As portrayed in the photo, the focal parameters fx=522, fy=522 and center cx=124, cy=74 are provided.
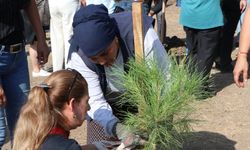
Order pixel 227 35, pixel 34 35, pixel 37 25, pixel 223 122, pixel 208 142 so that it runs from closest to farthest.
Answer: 1. pixel 37 25
2. pixel 208 142
3. pixel 223 122
4. pixel 34 35
5. pixel 227 35

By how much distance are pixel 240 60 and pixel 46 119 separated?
1174 millimetres

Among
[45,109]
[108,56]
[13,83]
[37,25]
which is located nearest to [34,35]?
[37,25]

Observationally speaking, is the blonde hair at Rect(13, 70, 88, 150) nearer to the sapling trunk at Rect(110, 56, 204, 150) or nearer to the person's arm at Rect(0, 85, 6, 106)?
the sapling trunk at Rect(110, 56, 204, 150)

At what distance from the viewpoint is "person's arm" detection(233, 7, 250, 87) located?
276 centimetres

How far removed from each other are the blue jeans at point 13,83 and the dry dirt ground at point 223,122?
103 centimetres

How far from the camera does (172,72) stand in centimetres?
262

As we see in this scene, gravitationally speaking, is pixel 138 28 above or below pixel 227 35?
above

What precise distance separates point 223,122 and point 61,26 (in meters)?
2.12

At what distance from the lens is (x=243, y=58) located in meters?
2.78

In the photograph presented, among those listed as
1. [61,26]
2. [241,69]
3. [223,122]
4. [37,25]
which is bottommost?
[223,122]

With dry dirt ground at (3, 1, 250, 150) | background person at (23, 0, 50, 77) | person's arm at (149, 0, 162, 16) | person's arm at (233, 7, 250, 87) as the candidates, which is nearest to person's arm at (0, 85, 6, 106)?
dry dirt ground at (3, 1, 250, 150)

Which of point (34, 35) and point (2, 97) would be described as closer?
point (2, 97)

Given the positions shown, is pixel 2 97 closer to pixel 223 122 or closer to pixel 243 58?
pixel 243 58

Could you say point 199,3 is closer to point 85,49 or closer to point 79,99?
point 85,49
